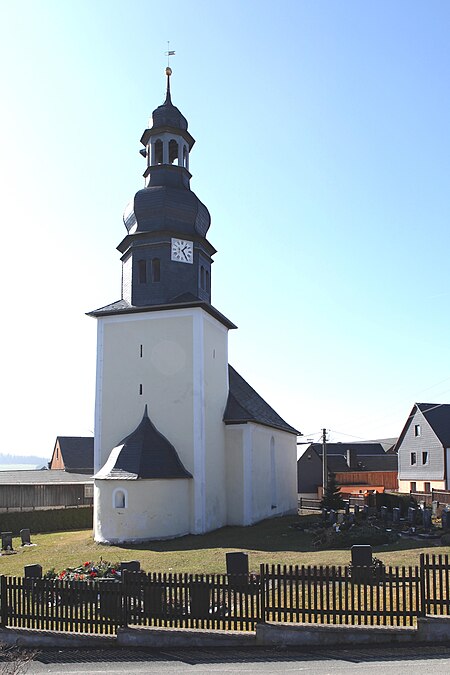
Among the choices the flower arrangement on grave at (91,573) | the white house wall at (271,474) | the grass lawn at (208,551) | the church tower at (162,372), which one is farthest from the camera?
the white house wall at (271,474)

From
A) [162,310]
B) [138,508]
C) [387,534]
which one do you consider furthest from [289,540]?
[162,310]

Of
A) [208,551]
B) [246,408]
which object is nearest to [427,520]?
[208,551]

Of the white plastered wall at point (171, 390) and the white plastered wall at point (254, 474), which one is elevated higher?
the white plastered wall at point (171, 390)

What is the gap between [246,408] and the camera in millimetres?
32031

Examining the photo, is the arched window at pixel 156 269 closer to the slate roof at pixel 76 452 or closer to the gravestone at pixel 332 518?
the gravestone at pixel 332 518

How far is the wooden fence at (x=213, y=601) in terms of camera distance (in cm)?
1108

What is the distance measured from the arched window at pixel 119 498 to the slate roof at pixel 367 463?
43.3m

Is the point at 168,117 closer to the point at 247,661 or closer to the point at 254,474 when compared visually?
the point at 254,474

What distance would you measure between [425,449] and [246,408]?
2693 centimetres

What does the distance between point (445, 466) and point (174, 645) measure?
43187 millimetres

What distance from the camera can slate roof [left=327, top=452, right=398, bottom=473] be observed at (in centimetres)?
Result: 6678

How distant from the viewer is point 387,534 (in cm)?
2234

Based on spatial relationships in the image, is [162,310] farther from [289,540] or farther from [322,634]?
[322,634]

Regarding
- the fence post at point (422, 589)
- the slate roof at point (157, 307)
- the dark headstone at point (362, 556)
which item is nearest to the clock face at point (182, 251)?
the slate roof at point (157, 307)
